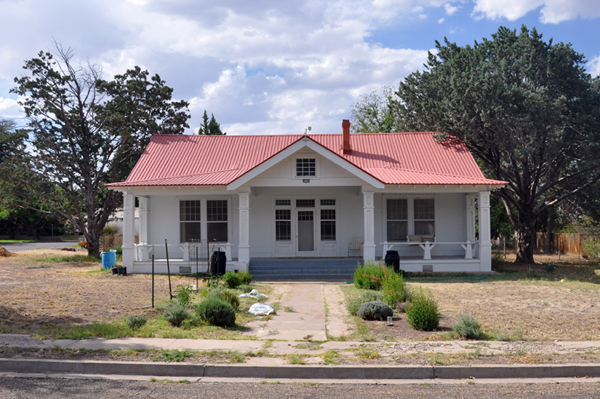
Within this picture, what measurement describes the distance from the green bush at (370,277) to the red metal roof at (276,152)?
4.35 m

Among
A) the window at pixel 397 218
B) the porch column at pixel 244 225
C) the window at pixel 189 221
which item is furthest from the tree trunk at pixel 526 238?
the window at pixel 189 221

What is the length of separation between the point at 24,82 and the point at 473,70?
829 inches

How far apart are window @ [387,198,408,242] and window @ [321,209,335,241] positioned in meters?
2.29

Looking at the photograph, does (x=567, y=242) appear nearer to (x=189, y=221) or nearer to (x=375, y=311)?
(x=189, y=221)

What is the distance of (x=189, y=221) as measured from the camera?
20.9 meters

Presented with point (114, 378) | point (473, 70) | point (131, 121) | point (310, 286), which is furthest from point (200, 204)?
point (114, 378)

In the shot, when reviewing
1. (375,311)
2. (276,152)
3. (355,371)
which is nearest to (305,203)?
(276,152)

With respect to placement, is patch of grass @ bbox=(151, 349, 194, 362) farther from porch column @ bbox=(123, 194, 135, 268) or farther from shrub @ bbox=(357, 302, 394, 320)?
porch column @ bbox=(123, 194, 135, 268)

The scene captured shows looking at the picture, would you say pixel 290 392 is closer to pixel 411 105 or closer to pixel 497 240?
pixel 411 105

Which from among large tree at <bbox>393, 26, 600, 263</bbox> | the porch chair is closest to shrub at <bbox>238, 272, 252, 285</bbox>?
the porch chair

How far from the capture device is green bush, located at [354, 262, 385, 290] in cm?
1400

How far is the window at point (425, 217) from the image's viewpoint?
20.9 metres

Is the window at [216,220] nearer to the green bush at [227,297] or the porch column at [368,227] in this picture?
the porch column at [368,227]

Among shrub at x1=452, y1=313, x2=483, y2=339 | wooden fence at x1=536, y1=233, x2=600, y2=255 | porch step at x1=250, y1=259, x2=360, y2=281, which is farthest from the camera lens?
wooden fence at x1=536, y1=233, x2=600, y2=255
